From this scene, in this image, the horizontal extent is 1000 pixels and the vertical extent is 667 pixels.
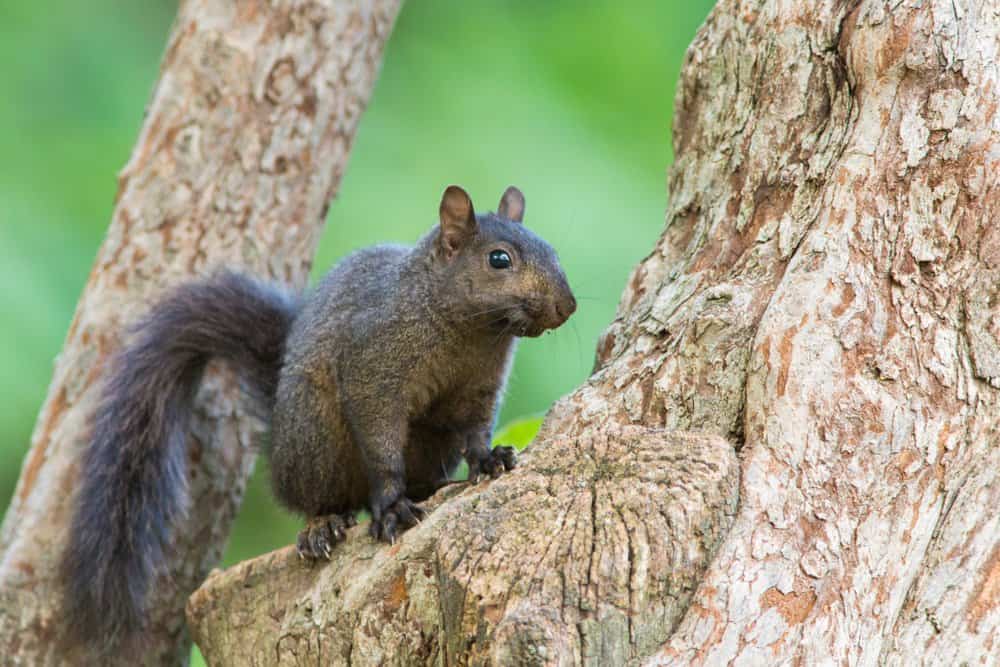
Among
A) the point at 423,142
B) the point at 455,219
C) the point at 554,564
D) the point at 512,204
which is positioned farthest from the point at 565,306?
the point at 423,142

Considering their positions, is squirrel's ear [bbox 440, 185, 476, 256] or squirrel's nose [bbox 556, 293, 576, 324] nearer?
squirrel's nose [bbox 556, 293, 576, 324]

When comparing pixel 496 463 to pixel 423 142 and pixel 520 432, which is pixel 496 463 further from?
pixel 423 142

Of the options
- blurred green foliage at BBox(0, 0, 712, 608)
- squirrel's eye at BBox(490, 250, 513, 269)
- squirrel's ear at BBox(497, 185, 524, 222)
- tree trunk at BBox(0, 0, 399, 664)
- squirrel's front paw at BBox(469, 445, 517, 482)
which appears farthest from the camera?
blurred green foliage at BBox(0, 0, 712, 608)

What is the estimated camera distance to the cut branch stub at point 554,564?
1564 millimetres

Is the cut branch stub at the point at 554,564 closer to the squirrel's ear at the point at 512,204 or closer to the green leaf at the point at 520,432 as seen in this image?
the green leaf at the point at 520,432

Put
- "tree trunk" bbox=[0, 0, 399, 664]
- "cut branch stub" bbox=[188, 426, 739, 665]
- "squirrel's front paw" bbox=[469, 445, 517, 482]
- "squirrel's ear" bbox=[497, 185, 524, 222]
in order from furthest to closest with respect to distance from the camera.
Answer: "tree trunk" bbox=[0, 0, 399, 664]
"squirrel's ear" bbox=[497, 185, 524, 222]
"squirrel's front paw" bbox=[469, 445, 517, 482]
"cut branch stub" bbox=[188, 426, 739, 665]

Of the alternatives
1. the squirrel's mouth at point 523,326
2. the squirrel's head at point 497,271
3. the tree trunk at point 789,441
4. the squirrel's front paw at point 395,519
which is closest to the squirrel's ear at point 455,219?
the squirrel's head at point 497,271

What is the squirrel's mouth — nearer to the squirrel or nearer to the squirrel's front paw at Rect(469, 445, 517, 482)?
the squirrel

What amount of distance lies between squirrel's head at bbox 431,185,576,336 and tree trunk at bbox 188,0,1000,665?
0.17 m

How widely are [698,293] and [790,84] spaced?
44 centimetres

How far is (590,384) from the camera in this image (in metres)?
2.15

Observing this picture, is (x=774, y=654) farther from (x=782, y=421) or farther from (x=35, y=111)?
(x=35, y=111)

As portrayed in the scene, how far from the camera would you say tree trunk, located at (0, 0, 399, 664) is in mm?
2957

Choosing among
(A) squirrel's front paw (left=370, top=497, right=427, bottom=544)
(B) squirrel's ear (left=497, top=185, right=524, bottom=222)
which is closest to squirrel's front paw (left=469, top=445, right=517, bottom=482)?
(A) squirrel's front paw (left=370, top=497, right=427, bottom=544)
